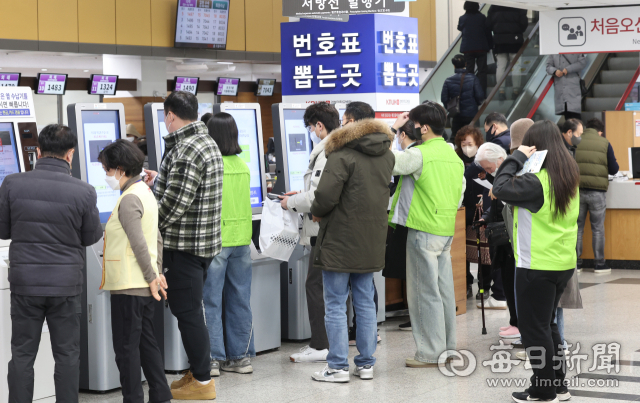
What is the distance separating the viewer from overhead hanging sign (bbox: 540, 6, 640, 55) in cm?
770

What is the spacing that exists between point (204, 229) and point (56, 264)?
886mm

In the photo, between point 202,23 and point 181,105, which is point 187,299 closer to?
point 181,105

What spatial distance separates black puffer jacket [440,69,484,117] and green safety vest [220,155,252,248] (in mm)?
7118

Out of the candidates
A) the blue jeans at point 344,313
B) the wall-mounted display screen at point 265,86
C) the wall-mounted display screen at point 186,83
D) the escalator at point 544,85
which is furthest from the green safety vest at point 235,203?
the wall-mounted display screen at point 265,86

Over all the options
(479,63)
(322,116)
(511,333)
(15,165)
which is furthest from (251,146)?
(479,63)

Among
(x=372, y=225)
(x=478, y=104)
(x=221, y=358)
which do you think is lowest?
(x=221, y=358)

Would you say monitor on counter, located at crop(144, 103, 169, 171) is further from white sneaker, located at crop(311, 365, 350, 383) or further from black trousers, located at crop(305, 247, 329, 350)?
white sneaker, located at crop(311, 365, 350, 383)

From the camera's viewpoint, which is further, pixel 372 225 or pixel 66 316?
pixel 372 225

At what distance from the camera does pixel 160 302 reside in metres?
4.55

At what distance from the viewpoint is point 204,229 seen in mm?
4031

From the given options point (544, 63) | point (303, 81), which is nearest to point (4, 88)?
point (303, 81)

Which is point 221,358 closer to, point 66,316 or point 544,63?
point 66,316

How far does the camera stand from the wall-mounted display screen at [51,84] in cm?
1162

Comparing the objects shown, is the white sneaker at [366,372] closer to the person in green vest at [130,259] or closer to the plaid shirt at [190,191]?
the plaid shirt at [190,191]
